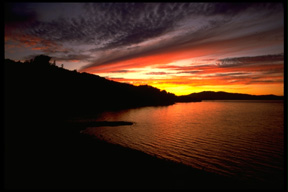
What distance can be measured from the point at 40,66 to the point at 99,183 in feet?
329

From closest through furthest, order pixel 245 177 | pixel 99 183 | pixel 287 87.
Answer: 1. pixel 287 87
2. pixel 99 183
3. pixel 245 177

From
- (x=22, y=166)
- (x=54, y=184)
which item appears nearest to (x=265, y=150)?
(x=54, y=184)

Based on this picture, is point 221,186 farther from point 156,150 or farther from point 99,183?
point 156,150

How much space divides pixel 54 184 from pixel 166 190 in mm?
7114

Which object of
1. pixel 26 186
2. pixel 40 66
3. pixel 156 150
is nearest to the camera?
pixel 26 186

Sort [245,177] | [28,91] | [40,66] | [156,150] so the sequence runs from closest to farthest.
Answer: [245,177] → [156,150] → [28,91] → [40,66]

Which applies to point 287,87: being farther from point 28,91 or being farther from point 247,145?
point 28,91

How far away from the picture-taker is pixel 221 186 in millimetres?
12000

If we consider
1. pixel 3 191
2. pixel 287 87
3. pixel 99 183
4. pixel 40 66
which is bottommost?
pixel 99 183

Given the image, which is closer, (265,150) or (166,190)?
(166,190)

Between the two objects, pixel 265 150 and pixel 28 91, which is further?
pixel 28 91

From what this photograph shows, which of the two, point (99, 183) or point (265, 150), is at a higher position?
point (99, 183)

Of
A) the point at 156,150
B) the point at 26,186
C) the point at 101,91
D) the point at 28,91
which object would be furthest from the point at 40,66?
the point at 26,186

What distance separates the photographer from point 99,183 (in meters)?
10.2
